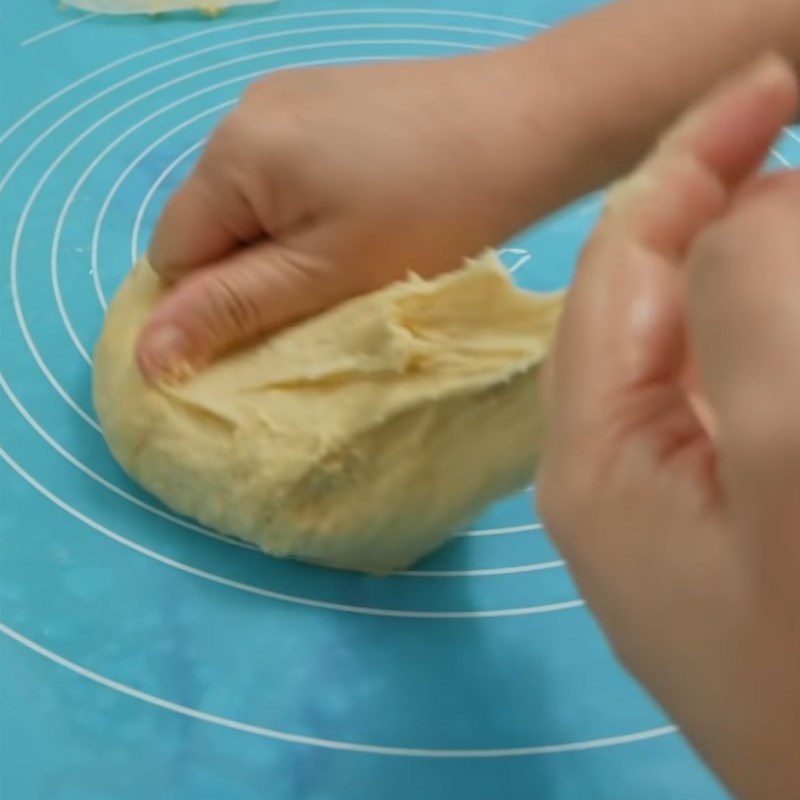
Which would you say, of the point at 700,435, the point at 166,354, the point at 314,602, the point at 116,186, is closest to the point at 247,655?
the point at 314,602

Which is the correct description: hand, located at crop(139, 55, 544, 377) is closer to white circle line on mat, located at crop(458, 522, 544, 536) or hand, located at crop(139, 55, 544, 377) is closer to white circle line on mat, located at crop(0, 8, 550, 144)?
white circle line on mat, located at crop(458, 522, 544, 536)

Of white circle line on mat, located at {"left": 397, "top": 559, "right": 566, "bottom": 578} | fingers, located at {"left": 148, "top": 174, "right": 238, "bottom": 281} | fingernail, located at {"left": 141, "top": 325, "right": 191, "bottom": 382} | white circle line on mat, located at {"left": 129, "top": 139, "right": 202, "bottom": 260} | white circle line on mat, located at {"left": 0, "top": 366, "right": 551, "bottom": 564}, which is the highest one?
fingers, located at {"left": 148, "top": 174, "right": 238, "bottom": 281}

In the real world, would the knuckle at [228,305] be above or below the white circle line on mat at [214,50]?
below

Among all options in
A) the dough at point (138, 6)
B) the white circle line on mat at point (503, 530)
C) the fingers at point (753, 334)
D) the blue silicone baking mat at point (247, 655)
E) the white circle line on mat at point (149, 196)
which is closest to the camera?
the fingers at point (753, 334)

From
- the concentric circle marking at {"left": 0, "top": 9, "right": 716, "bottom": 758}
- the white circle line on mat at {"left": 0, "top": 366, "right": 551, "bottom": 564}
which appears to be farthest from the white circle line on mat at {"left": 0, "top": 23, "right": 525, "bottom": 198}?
the white circle line on mat at {"left": 0, "top": 366, "right": 551, "bottom": 564}

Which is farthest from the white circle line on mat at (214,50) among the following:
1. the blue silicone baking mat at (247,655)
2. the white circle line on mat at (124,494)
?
the white circle line on mat at (124,494)

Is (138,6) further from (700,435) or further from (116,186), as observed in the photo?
(700,435)

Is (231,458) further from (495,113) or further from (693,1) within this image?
(693,1)

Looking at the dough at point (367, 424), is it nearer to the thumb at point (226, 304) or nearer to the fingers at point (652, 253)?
the thumb at point (226, 304)

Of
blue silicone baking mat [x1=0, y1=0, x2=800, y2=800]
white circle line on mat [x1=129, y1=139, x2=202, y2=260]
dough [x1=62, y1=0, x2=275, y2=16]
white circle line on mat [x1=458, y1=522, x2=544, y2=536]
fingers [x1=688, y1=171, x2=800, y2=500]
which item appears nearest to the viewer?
fingers [x1=688, y1=171, x2=800, y2=500]
